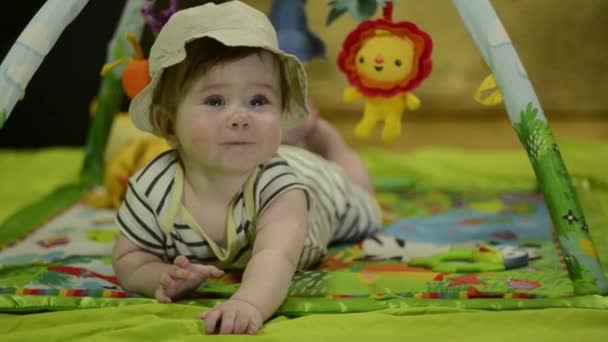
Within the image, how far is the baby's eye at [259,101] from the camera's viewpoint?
88 cm

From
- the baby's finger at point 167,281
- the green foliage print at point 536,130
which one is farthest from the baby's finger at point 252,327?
the green foliage print at point 536,130

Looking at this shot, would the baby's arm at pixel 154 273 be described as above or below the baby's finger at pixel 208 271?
below

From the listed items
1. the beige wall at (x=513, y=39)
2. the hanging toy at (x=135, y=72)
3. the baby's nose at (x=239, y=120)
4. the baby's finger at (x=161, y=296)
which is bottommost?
the baby's finger at (x=161, y=296)

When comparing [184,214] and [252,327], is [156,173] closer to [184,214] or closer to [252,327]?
[184,214]

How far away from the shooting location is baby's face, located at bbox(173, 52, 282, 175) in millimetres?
862

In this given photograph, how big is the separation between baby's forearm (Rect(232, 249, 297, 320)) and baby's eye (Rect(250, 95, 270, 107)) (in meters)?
0.16

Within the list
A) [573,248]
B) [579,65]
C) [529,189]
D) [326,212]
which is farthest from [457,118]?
[573,248]

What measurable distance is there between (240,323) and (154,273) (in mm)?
164

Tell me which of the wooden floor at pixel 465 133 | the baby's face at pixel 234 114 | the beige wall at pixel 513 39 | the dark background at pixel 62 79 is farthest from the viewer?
the wooden floor at pixel 465 133

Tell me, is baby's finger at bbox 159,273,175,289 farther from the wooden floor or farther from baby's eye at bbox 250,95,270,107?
the wooden floor

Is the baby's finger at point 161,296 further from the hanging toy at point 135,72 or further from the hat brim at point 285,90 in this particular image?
the hanging toy at point 135,72

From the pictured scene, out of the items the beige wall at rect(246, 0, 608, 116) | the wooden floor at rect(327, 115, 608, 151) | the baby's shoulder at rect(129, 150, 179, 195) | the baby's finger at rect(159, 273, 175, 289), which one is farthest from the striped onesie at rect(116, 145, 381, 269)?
the wooden floor at rect(327, 115, 608, 151)

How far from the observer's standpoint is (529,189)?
150 centimetres

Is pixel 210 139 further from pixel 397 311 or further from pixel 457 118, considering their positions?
pixel 457 118
